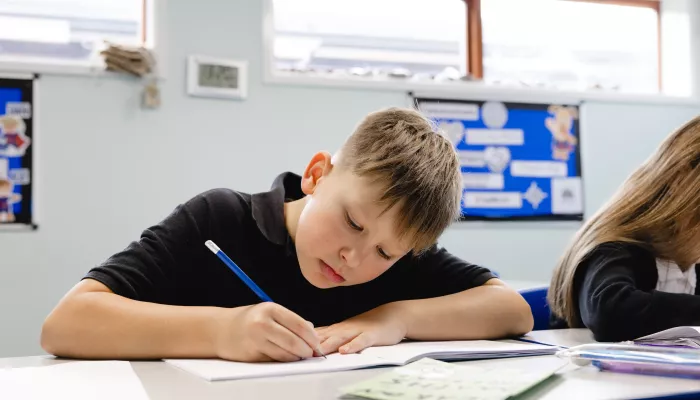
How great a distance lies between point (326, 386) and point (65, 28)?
7.64 feet

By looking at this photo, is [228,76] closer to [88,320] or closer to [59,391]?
[88,320]

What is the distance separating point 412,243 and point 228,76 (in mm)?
1763

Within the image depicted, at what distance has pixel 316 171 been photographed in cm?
112

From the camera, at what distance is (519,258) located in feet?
9.97

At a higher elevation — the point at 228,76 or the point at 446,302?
the point at 228,76

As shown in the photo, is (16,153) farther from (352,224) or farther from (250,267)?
(352,224)

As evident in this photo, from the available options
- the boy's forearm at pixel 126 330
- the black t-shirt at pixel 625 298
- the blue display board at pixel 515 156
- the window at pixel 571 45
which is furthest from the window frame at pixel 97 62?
the black t-shirt at pixel 625 298

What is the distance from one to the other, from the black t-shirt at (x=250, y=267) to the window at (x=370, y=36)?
1.69 m

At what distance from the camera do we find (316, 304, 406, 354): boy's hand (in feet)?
3.05

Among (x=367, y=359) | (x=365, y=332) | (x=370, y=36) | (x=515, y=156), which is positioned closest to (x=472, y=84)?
(x=515, y=156)

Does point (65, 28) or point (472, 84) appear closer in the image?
point (65, 28)

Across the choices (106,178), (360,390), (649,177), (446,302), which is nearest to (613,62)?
(649,177)

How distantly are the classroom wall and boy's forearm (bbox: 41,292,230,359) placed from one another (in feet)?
5.12

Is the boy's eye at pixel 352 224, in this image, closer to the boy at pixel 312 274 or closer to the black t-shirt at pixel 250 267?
the boy at pixel 312 274
